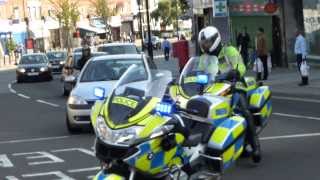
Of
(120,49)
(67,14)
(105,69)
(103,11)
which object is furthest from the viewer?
(103,11)

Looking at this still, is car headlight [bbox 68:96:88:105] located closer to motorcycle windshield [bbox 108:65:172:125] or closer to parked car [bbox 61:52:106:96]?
parked car [bbox 61:52:106:96]

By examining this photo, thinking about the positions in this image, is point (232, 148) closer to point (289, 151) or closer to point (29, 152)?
point (289, 151)

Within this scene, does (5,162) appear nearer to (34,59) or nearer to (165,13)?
(34,59)

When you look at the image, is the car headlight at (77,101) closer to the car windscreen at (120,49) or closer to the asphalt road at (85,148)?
the asphalt road at (85,148)

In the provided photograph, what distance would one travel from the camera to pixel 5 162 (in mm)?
11391

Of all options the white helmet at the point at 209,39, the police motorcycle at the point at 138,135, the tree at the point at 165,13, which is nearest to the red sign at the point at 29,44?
the tree at the point at 165,13

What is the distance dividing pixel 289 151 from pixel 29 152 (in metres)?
4.34

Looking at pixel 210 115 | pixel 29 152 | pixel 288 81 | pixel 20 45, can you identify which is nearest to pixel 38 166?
pixel 29 152

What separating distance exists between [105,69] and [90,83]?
935 mm

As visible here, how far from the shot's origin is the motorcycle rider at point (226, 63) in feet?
29.2

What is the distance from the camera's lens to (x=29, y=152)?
12375mm

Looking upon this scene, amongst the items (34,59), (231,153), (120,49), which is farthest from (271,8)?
(231,153)

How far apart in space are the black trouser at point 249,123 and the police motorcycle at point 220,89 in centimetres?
8

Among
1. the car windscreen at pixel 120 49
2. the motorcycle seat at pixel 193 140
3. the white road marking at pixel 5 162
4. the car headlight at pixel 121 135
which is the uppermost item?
the car windscreen at pixel 120 49
